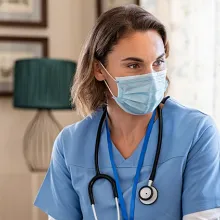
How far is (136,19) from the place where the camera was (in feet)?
4.86

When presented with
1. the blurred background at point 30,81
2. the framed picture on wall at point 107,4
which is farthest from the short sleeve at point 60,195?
the framed picture on wall at point 107,4

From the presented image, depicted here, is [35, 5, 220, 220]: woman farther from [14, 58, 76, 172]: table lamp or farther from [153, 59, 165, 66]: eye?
[14, 58, 76, 172]: table lamp

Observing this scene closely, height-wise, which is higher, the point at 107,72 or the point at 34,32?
the point at 34,32

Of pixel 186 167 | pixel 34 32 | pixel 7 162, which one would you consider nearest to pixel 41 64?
pixel 34 32

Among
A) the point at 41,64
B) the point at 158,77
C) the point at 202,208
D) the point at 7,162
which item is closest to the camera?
the point at 202,208

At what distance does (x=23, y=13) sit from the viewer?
3.04m

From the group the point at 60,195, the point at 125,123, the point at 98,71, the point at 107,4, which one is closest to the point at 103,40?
the point at 98,71

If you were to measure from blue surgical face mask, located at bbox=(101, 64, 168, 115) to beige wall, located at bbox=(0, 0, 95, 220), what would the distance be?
1.34m

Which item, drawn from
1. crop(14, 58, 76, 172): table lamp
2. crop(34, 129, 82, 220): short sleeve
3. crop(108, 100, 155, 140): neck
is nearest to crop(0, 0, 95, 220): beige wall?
crop(14, 58, 76, 172): table lamp

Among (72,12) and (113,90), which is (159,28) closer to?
(113,90)

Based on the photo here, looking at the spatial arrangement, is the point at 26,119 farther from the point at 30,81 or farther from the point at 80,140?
the point at 80,140

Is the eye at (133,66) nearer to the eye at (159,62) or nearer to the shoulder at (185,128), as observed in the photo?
the eye at (159,62)

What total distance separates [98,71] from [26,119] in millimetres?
1561

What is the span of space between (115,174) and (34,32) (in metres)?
1.78
